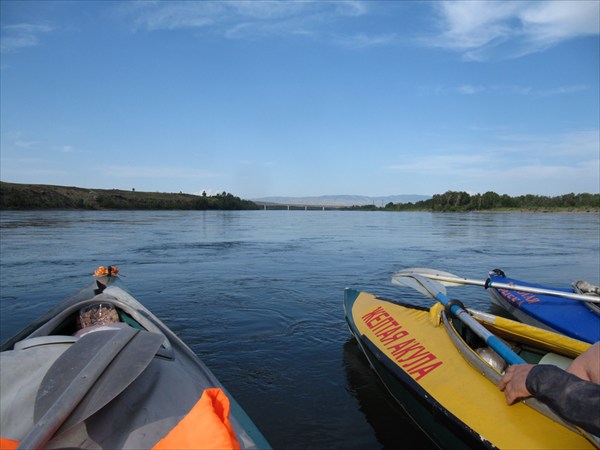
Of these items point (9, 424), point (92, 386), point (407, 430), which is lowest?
point (407, 430)

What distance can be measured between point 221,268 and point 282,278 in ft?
8.29

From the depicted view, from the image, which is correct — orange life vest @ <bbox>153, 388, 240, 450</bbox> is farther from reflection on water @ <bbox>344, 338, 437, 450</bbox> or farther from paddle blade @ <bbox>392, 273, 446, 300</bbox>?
paddle blade @ <bbox>392, 273, 446, 300</bbox>

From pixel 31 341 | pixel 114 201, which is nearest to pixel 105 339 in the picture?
pixel 31 341

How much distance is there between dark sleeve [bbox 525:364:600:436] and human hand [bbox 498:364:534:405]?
272 mm

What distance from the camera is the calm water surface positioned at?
4.37 metres

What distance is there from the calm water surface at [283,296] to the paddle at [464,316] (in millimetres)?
1160

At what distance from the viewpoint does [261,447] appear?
7.88 ft

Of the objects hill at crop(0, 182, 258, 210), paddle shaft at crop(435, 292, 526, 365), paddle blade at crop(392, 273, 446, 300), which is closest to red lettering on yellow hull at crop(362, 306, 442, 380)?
paddle shaft at crop(435, 292, 526, 365)

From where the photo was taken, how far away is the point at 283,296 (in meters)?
9.13

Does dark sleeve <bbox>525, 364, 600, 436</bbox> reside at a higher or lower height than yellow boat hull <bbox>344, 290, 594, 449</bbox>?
higher

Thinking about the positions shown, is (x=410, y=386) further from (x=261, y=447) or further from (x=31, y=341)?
(x=31, y=341)

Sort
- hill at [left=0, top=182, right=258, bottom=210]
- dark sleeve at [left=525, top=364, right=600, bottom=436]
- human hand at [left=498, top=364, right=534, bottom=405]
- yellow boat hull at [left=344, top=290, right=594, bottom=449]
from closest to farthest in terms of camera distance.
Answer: dark sleeve at [left=525, top=364, right=600, bottom=436], yellow boat hull at [left=344, top=290, right=594, bottom=449], human hand at [left=498, top=364, right=534, bottom=405], hill at [left=0, top=182, right=258, bottom=210]

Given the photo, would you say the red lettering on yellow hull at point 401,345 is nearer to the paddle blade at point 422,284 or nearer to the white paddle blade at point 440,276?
the paddle blade at point 422,284

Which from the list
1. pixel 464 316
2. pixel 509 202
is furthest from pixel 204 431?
pixel 509 202
